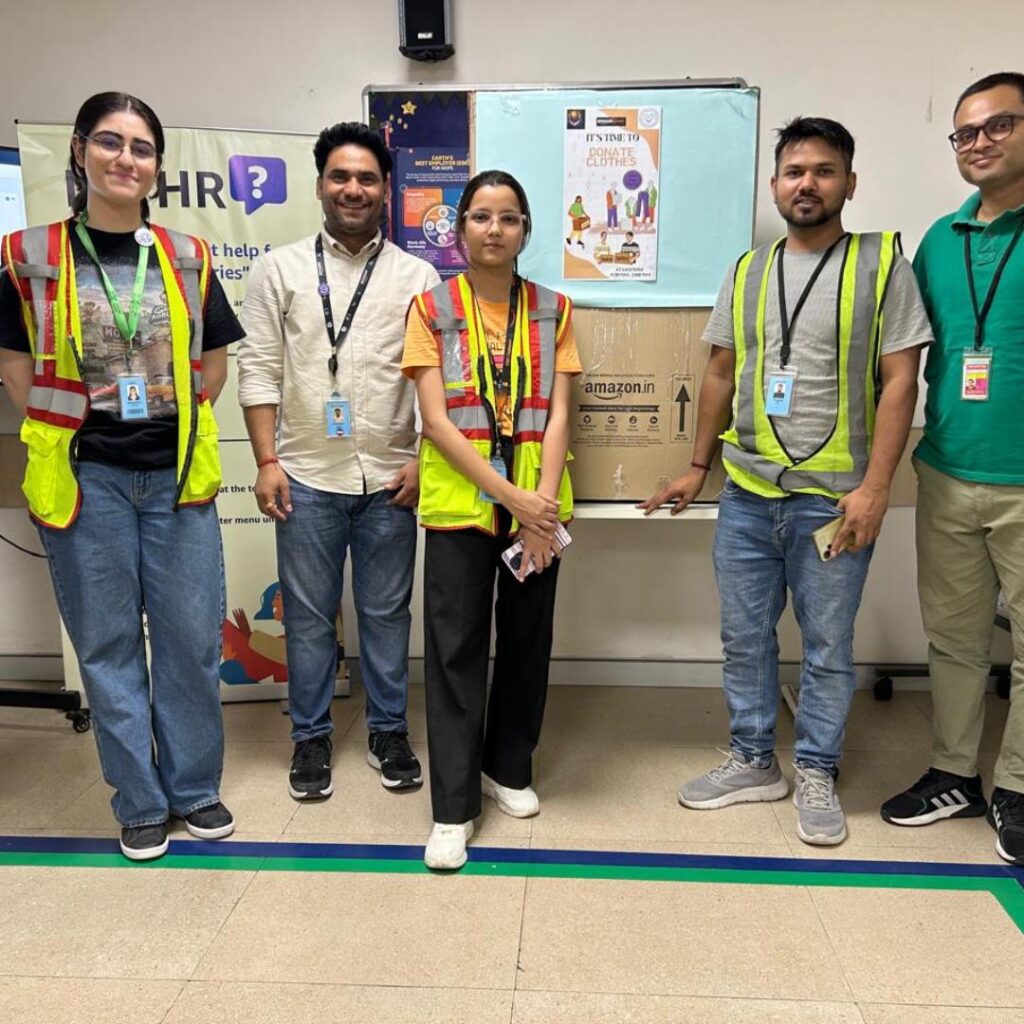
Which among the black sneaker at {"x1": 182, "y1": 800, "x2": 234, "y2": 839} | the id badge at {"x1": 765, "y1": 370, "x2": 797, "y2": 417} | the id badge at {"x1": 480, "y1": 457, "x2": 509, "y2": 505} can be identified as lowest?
the black sneaker at {"x1": 182, "y1": 800, "x2": 234, "y2": 839}

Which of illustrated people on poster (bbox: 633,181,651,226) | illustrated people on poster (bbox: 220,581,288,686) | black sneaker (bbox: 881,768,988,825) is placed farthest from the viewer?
illustrated people on poster (bbox: 220,581,288,686)

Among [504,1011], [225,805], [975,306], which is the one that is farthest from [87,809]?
[975,306]

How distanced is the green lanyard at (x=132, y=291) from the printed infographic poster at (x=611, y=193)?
3.73 feet

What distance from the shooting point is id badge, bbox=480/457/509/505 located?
6.61 feet

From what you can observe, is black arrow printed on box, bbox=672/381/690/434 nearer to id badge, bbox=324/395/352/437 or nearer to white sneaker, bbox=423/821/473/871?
id badge, bbox=324/395/352/437

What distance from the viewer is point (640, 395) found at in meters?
2.44

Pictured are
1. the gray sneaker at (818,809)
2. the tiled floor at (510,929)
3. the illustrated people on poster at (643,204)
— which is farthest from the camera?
the illustrated people on poster at (643,204)

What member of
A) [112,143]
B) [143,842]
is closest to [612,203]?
[112,143]

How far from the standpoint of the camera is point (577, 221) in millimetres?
2396

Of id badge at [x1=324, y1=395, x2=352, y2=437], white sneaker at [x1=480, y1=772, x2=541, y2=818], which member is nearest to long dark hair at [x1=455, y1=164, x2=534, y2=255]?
id badge at [x1=324, y1=395, x2=352, y2=437]

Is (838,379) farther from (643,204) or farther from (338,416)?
(338,416)

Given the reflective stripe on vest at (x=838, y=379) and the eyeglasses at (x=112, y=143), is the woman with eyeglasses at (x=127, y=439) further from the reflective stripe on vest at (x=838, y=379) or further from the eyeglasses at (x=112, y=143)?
the reflective stripe on vest at (x=838, y=379)

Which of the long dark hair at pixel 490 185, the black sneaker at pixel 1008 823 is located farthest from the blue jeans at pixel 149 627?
the black sneaker at pixel 1008 823

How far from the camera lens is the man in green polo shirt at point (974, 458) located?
6.54 feet
